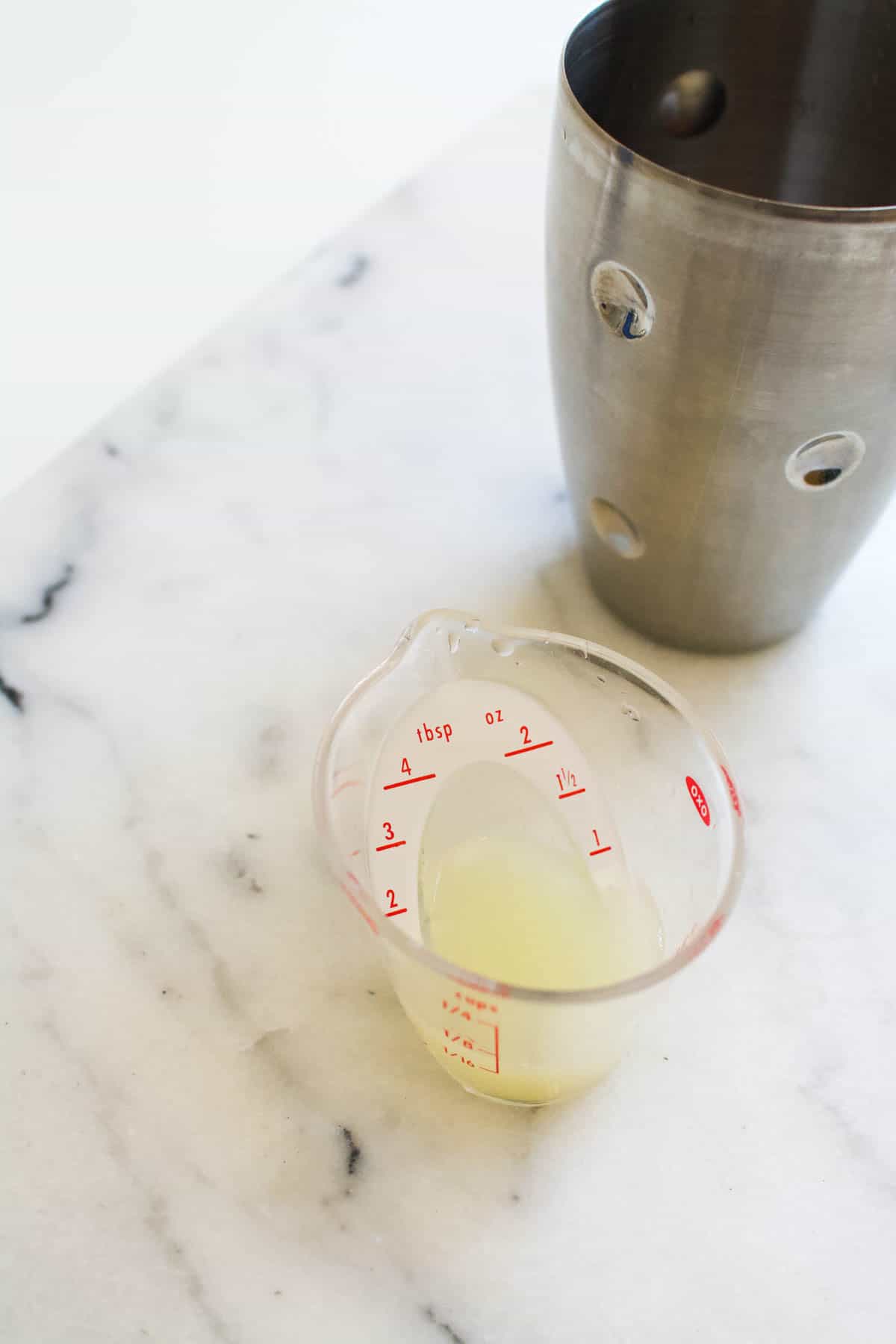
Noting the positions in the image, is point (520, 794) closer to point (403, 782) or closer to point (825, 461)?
point (403, 782)

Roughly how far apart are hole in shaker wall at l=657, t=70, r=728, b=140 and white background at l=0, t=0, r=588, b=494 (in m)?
0.40

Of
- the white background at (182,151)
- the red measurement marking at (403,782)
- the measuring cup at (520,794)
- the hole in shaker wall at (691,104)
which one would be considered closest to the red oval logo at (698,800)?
the measuring cup at (520,794)

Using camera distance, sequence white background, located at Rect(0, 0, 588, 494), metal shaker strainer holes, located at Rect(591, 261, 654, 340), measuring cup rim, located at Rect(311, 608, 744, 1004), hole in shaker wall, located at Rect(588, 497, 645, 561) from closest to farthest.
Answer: measuring cup rim, located at Rect(311, 608, 744, 1004)
metal shaker strainer holes, located at Rect(591, 261, 654, 340)
hole in shaker wall, located at Rect(588, 497, 645, 561)
white background, located at Rect(0, 0, 588, 494)

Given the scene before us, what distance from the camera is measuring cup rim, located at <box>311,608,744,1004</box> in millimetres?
420

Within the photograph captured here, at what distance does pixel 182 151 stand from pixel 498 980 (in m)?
0.94

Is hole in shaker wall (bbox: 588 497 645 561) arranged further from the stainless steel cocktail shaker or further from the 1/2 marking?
the 1/2 marking

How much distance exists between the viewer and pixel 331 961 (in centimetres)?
55

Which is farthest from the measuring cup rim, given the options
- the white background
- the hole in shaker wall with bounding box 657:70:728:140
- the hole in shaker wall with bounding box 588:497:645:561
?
the white background

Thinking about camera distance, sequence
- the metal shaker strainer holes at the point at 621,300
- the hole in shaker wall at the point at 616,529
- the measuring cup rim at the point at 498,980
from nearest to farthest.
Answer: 1. the measuring cup rim at the point at 498,980
2. the metal shaker strainer holes at the point at 621,300
3. the hole in shaker wall at the point at 616,529

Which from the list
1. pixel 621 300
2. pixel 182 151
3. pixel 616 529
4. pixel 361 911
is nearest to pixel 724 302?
pixel 621 300

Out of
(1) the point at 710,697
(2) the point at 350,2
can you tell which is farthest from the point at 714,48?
(2) the point at 350,2

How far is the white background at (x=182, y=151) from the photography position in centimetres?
97

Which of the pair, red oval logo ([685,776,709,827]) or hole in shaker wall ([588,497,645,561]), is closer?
red oval logo ([685,776,709,827])

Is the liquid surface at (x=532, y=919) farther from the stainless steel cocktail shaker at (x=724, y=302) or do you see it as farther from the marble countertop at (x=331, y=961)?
the stainless steel cocktail shaker at (x=724, y=302)
